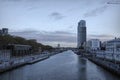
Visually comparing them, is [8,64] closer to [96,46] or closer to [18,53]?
[18,53]

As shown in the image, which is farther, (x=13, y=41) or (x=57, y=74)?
(x=13, y=41)

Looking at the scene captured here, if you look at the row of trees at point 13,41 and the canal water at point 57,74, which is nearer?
the canal water at point 57,74

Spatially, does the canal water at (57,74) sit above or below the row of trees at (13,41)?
below

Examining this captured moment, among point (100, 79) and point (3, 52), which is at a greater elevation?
point (3, 52)

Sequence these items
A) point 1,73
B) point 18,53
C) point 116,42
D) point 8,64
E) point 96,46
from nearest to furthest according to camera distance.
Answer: point 1,73 → point 8,64 → point 116,42 → point 18,53 → point 96,46

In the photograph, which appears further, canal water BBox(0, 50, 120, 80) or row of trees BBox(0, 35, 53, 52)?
row of trees BBox(0, 35, 53, 52)

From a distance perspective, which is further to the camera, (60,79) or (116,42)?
(116,42)

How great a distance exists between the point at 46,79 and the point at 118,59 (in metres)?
17.7

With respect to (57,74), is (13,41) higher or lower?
higher

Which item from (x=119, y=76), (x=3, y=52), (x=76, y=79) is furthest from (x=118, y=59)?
(x=3, y=52)

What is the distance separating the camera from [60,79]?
23844mm

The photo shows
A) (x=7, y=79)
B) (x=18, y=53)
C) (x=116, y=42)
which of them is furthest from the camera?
(x=18, y=53)

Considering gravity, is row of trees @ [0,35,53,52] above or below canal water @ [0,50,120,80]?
above

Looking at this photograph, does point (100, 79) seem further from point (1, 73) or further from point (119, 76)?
point (1, 73)
